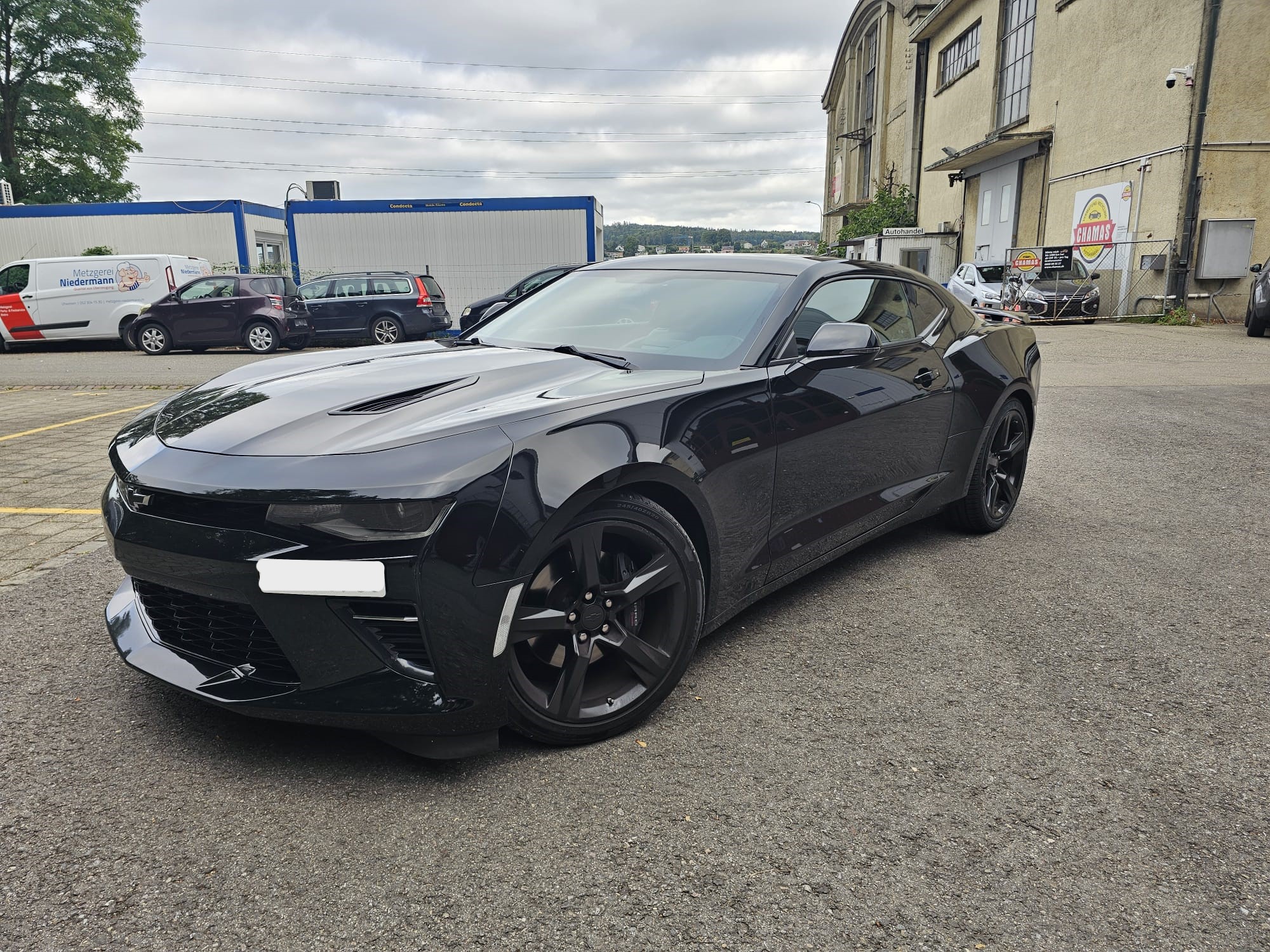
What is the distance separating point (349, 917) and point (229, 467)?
3.69ft

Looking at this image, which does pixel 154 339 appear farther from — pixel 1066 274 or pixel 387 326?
pixel 1066 274

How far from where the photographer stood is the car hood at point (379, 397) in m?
2.43

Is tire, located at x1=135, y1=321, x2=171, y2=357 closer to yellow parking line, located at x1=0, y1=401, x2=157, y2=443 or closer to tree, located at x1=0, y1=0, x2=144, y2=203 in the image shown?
yellow parking line, located at x1=0, y1=401, x2=157, y2=443

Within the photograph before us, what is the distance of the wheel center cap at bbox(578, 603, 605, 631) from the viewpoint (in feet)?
8.30

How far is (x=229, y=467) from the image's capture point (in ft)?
7.70

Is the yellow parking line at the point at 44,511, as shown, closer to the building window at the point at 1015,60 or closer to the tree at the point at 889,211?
the building window at the point at 1015,60

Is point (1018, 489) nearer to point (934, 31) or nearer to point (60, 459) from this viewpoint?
point (60, 459)

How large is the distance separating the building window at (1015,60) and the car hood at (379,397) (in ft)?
95.8

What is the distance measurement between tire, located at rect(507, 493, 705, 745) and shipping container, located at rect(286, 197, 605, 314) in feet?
77.5

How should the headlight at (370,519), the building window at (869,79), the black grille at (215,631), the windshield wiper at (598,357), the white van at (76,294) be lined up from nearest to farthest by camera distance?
the headlight at (370,519) < the black grille at (215,631) < the windshield wiper at (598,357) < the white van at (76,294) < the building window at (869,79)

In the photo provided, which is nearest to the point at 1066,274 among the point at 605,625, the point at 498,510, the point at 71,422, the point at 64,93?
the point at 71,422

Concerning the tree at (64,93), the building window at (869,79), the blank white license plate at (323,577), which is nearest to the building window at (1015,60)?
the building window at (869,79)

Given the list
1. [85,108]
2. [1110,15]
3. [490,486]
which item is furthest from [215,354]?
[85,108]

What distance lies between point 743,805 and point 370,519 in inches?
46.3
